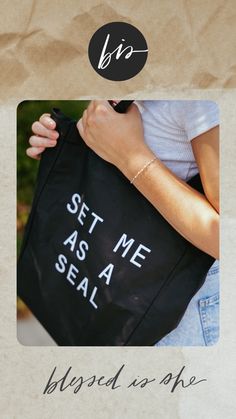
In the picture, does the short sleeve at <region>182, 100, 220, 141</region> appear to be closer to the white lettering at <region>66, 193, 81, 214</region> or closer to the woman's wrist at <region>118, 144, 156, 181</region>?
the woman's wrist at <region>118, 144, 156, 181</region>

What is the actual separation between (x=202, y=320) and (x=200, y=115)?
26 centimetres

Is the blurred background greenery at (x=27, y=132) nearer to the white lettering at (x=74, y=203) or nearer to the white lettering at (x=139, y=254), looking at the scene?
the white lettering at (x=74, y=203)

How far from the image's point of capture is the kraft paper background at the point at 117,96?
3.72ft

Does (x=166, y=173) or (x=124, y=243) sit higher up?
(x=166, y=173)

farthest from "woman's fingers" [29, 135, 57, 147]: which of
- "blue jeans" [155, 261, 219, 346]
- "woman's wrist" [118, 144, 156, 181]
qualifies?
"blue jeans" [155, 261, 219, 346]

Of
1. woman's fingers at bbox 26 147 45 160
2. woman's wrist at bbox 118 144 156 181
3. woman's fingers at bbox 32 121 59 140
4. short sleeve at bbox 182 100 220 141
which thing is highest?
short sleeve at bbox 182 100 220 141

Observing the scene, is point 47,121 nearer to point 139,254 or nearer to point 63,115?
point 63,115

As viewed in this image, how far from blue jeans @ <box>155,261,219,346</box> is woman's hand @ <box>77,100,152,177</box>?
177 mm

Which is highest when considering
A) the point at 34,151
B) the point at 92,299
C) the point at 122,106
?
the point at 122,106

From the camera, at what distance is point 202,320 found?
115 cm

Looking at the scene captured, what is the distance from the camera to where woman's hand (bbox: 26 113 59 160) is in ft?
3.76

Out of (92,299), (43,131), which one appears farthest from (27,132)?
(92,299)

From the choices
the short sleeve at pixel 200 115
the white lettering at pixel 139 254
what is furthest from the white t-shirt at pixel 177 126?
the white lettering at pixel 139 254

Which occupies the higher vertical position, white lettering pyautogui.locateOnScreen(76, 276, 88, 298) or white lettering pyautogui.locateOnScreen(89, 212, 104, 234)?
white lettering pyautogui.locateOnScreen(89, 212, 104, 234)
